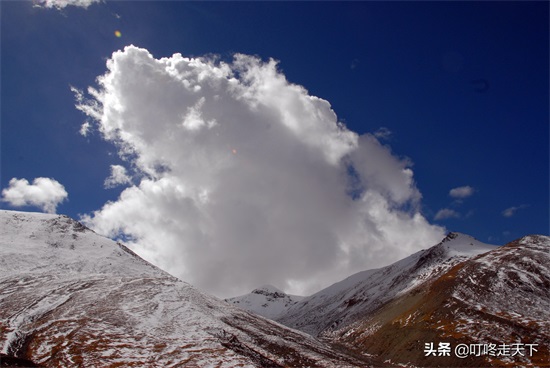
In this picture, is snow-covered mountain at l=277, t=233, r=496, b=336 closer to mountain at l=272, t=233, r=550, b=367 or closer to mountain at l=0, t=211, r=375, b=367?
mountain at l=272, t=233, r=550, b=367

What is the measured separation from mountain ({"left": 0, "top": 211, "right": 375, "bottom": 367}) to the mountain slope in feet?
48.1

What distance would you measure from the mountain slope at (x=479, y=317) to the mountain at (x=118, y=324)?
14660 mm

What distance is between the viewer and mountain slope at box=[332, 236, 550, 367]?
2751 inches

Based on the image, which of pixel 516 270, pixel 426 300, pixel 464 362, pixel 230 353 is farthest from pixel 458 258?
pixel 230 353

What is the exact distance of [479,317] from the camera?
85.5 metres

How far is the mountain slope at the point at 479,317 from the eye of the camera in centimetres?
6988

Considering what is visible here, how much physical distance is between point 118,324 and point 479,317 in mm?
76590

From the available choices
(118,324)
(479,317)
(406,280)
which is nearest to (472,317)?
(479,317)

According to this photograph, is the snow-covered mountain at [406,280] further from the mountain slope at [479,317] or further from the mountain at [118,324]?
the mountain at [118,324]

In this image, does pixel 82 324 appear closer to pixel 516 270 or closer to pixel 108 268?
pixel 108 268

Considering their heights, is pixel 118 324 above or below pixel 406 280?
below

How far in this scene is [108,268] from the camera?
131 metres

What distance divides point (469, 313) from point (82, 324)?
83.0 metres

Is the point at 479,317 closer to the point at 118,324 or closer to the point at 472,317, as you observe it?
the point at 472,317
